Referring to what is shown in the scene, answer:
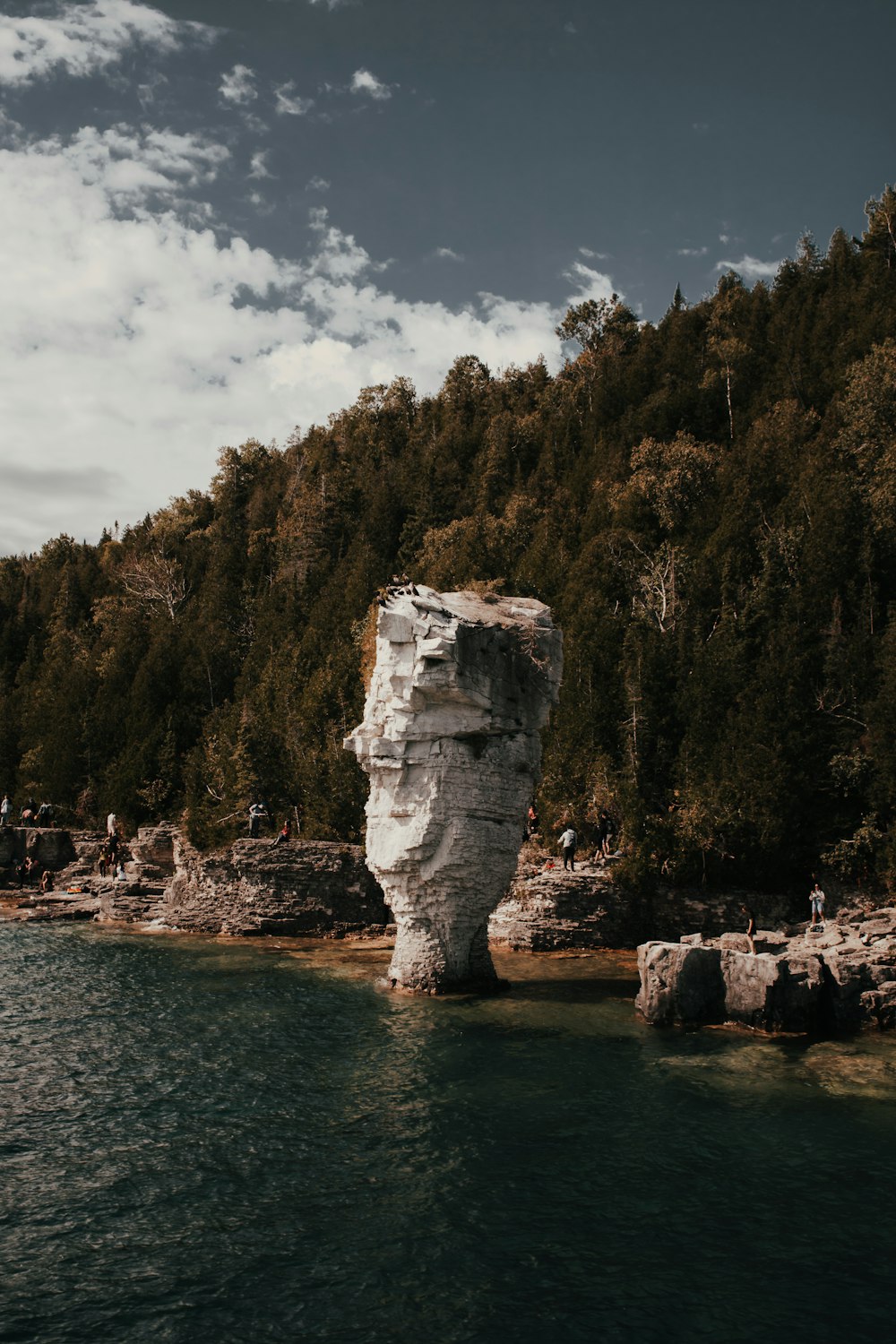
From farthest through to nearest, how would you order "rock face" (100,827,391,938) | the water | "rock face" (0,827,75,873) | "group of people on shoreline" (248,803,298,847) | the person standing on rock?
"rock face" (0,827,75,873), "group of people on shoreline" (248,803,298,847), "rock face" (100,827,391,938), the person standing on rock, the water

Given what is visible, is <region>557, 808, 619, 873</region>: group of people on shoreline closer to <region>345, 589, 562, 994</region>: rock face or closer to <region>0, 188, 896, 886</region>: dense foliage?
<region>0, 188, 896, 886</region>: dense foliage

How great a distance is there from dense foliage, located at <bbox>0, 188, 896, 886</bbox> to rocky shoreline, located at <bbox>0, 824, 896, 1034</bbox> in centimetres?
226

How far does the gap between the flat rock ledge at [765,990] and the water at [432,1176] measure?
3.70ft

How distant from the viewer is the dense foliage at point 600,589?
138 feet

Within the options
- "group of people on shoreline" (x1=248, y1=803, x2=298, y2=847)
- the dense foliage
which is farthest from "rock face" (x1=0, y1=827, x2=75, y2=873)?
"group of people on shoreline" (x1=248, y1=803, x2=298, y2=847)

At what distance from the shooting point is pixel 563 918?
39.6m

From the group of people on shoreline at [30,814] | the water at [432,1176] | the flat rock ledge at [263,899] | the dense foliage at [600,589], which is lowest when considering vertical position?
the water at [432,1176]

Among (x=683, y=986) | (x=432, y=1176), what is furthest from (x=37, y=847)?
(x=432, y=1176)

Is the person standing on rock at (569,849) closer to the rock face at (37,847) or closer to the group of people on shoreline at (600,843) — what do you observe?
the group of people on shoreline at (600,843)

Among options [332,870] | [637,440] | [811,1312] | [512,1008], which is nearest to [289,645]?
[332,870]

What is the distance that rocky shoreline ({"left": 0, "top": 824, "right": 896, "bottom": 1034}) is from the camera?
27.3 metres

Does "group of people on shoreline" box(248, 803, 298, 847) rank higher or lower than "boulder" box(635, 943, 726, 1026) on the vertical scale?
higher

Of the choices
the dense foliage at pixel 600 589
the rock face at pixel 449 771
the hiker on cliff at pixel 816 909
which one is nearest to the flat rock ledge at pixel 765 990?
the rock face at pixel 449 771

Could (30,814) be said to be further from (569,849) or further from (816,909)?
(816,909)
